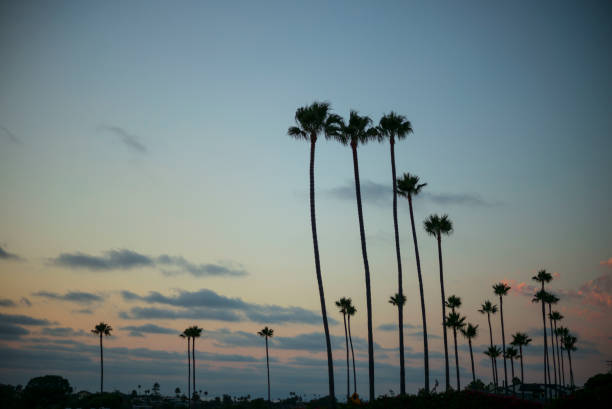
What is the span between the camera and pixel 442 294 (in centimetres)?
5138

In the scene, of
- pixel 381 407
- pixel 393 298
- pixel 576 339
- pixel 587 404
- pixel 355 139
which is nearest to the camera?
pixel 587 404

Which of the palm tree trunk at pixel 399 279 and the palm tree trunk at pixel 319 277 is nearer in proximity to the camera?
the palm tree trunk at pixel 319 277

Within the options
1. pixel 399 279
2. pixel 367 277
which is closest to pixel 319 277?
pixel 367 277

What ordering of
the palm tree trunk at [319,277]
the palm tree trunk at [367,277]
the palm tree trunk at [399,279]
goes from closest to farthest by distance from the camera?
the palm tree trunk at [319,277], the palm tree trunk at [367,277], the palm tree trunk at [399,279]

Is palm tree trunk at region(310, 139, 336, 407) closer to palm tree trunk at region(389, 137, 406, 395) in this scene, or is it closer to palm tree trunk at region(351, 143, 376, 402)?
palm tree trunk at region(351, 143, 376, 402)

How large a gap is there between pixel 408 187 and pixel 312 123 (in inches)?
586

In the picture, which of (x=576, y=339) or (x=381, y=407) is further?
(x=576, y=339)

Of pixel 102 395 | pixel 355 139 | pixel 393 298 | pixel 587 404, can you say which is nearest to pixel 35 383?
pixel 102 395

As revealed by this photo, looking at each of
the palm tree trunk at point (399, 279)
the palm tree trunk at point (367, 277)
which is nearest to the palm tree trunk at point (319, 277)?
the palm tree trunk at point (367, 277)

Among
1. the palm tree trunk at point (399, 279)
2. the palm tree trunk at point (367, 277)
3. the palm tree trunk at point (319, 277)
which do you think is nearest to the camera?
the palm tree trunk at point (319, 277)

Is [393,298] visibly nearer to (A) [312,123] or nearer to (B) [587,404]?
(A) [312,123]

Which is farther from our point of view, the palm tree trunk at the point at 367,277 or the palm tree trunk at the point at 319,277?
the palm tree trunk at the point at 367,277

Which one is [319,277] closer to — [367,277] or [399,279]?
[367,277]

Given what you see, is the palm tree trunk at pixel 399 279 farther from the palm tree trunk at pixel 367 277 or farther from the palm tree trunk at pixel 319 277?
the palm tree trunk at pixel 319 277
